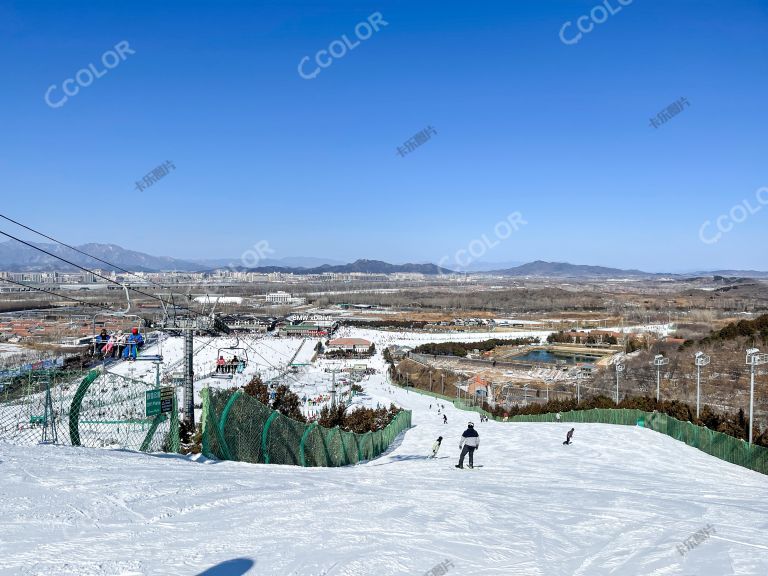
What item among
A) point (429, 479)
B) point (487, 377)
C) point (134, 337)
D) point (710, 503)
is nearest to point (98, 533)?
point (429, 479)

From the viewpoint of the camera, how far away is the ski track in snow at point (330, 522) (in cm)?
317

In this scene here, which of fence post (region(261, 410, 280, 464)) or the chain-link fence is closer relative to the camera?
the chain-link fence

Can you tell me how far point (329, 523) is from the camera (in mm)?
3984

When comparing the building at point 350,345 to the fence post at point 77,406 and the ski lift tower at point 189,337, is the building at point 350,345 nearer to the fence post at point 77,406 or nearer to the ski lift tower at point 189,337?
the ski lift tower at point 189,337

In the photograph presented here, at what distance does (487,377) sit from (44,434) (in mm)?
35200

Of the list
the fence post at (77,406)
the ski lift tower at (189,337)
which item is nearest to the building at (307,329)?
the ski lift tower at (189,337)

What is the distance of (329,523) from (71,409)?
3.31 m

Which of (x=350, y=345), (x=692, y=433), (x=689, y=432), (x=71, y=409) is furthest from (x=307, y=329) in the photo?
(x=71, y=409)

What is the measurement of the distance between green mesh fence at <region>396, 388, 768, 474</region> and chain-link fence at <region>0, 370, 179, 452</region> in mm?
11095

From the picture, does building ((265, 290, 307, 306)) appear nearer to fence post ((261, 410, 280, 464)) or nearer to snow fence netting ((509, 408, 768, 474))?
snow fence netting ((509, 408, 768, 474))

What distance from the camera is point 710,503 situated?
239 inches

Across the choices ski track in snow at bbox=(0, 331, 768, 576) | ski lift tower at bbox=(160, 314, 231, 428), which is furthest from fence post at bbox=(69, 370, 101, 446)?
ski lift tower at bbox=(160, 314, 231, 428)

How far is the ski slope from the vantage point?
3.16m

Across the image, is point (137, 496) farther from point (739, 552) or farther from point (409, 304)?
point (409, 304)
